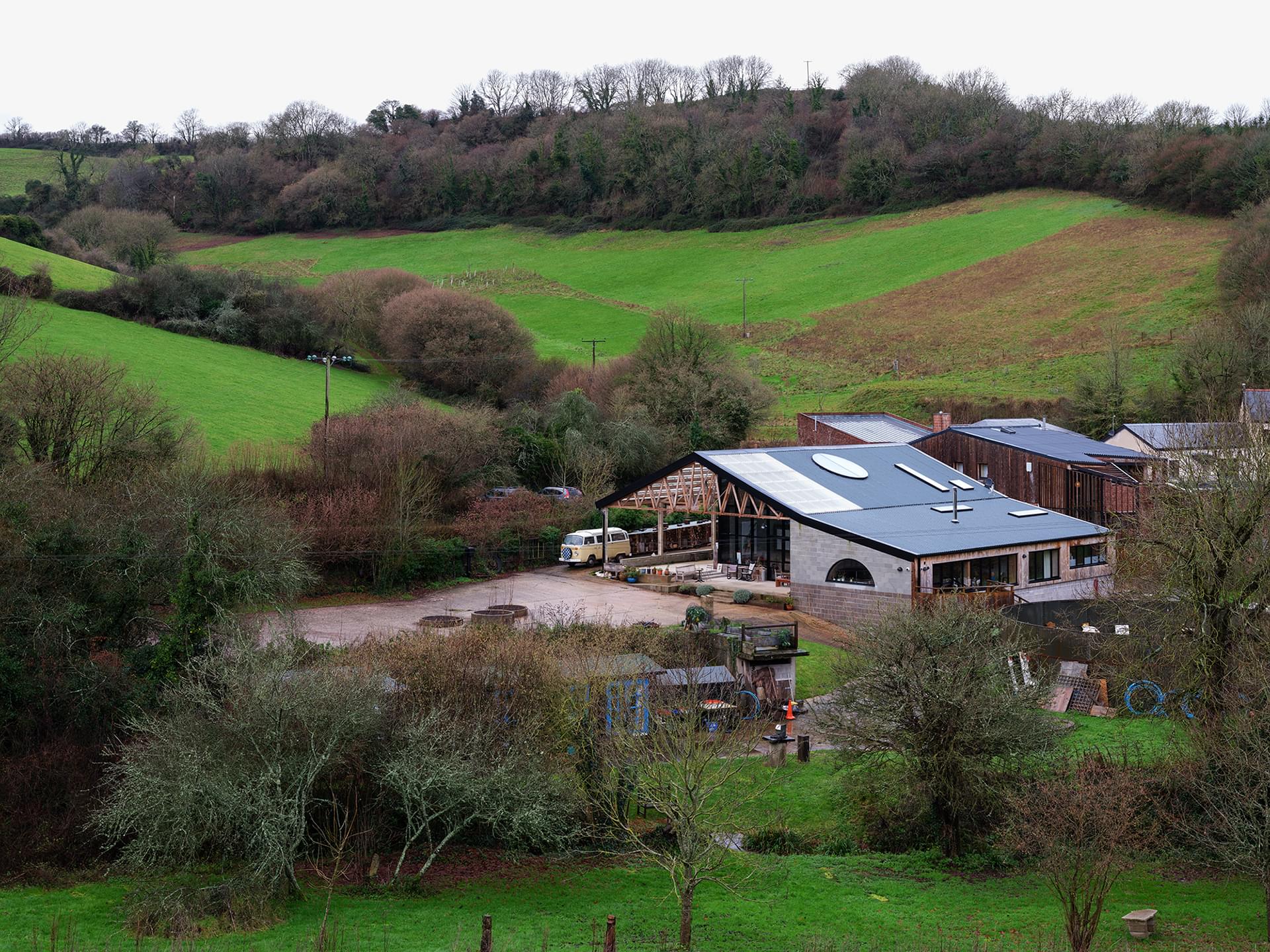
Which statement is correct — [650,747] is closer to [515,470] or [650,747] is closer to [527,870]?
[527,870]

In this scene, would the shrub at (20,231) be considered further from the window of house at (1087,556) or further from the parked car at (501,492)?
the window of house at (1087,556)

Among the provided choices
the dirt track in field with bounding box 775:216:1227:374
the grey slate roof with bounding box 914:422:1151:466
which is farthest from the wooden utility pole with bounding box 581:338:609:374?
the grey slate roof with bounding box 914:422:1151:466

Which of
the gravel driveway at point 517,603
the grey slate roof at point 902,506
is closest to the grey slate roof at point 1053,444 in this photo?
the grey slate roof at point 902,506

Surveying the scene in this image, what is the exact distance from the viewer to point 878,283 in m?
78.7

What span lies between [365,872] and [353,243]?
88.8 metres

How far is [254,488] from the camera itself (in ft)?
110

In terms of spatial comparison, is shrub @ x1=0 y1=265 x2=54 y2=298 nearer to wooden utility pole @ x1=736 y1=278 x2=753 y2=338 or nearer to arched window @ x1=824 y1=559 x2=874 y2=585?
arched window @ x1=824 y1=559 x2=874 y2=585

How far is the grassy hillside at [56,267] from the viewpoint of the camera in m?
54.7

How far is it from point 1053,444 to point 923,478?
710 cm

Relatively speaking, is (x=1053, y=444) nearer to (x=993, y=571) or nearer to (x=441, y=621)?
(x=993, y=571)

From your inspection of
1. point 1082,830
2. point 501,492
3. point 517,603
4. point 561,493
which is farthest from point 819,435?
point 1082,830

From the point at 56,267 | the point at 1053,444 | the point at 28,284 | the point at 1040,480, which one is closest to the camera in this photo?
the point at 1040,480

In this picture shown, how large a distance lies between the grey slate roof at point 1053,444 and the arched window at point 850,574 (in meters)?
12.1

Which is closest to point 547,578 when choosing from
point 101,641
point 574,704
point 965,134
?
point 101,641
